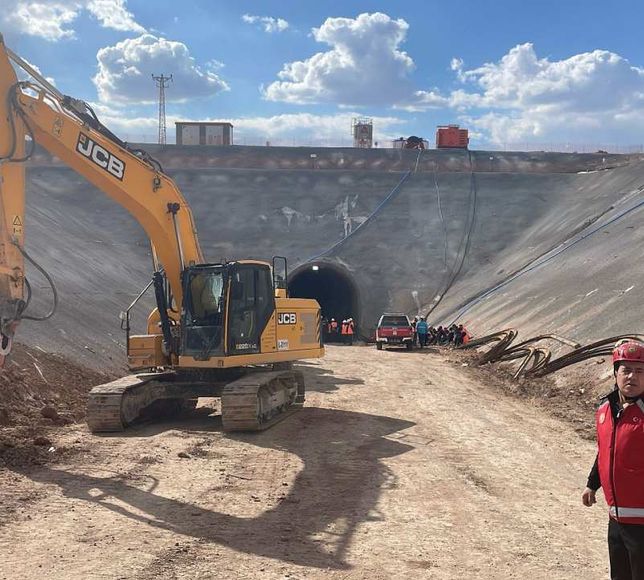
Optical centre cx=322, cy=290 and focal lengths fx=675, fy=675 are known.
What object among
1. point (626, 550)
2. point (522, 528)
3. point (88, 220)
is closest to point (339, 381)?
point (522, 528)

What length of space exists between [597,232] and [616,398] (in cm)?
3156

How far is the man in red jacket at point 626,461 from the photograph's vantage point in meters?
4.44

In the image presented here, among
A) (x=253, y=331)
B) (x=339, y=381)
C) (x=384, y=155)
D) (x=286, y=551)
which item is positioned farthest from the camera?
(x=384, y=155)

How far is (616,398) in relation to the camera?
4.67m

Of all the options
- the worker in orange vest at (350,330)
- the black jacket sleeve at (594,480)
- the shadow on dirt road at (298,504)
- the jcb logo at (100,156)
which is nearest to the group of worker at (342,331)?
the worker in orange vest at (350,330)

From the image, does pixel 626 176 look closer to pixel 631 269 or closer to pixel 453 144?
pixel 453 144

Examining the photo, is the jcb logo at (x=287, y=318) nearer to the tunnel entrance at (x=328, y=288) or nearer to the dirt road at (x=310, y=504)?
the dirt road at (x=310, y=504)

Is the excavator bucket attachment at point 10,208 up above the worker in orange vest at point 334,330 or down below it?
above

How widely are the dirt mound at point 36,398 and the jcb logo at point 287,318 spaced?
174 inches

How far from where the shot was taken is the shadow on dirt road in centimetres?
689

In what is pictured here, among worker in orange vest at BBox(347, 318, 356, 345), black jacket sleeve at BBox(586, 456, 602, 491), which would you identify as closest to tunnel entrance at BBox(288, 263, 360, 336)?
worker in orange vest at BBox(347, 318, 356, 345)

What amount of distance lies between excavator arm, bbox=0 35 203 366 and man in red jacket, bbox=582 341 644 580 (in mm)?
7759

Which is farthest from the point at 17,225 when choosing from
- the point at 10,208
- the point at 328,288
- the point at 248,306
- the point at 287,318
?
the point at 328,288

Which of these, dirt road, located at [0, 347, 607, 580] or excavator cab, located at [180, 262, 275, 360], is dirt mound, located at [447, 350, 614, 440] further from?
excavator cab, located at [180, 262, 275, 360]
